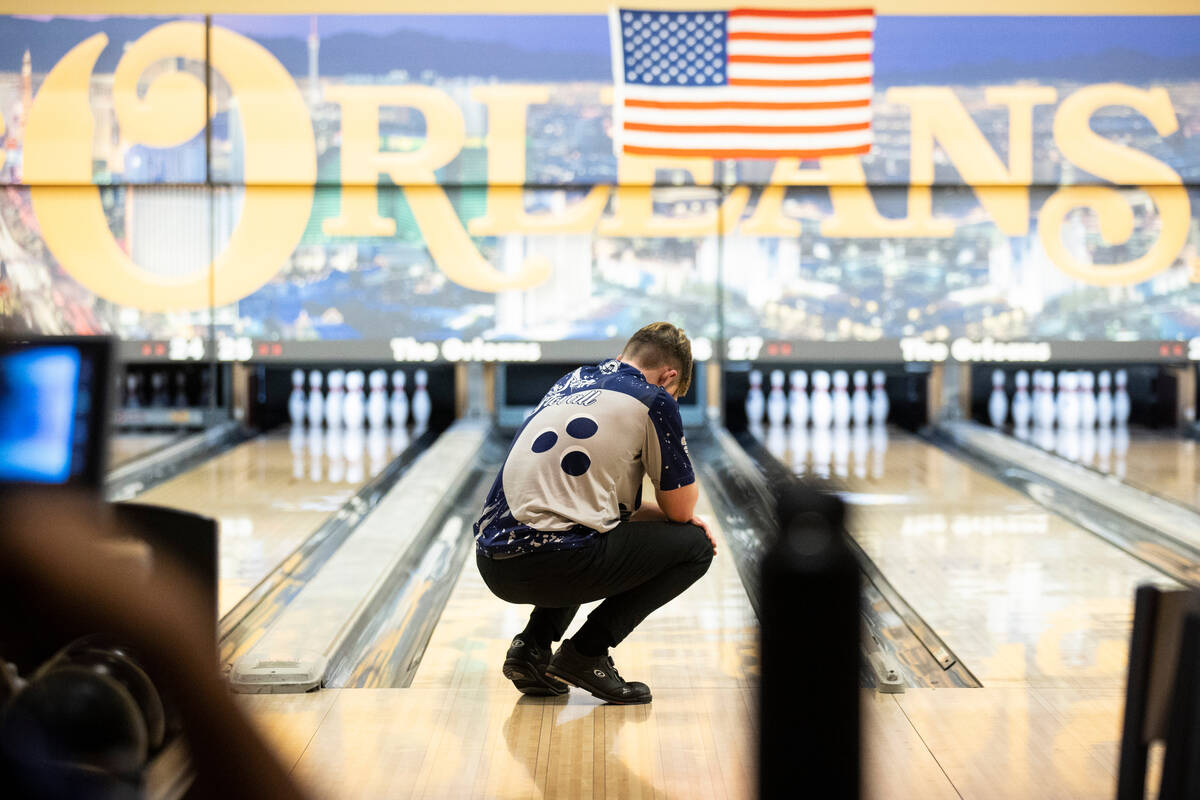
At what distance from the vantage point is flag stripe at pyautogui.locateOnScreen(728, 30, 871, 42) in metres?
5.96

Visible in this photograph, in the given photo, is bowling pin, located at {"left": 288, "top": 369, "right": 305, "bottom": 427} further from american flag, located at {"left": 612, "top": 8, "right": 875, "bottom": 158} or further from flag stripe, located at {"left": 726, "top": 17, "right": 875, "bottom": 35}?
flag stripe, located at {"left": 726, "top": 17, "right": 875, "bottom": 35}

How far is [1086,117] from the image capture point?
20.6ft

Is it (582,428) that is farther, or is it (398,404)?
(398,404)

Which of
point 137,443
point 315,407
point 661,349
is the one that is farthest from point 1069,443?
point 137,443

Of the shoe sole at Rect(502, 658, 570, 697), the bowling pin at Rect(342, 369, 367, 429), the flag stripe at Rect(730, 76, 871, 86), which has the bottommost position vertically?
the shoe sole at Rect(502, 658, 570, 697)

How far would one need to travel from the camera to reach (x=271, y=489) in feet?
17.1

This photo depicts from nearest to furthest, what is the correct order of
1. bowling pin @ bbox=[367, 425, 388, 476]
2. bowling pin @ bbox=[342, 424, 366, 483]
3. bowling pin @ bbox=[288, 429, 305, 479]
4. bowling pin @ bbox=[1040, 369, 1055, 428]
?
bowling pin @ bbox=[342, 424, 366, 483] → bowling pin @ bbox=[288, 429, 305, 479] → bowling pin @ bbox=[367, 425, 388, 476] → bowling pin @ bbox=[1040, 369, 1055, 428]

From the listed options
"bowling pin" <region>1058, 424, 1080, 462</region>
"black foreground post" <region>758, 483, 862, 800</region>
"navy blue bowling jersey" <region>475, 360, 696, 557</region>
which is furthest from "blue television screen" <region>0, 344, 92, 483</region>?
"bowling pin" <region>1058, 424, 1080, 462</region>

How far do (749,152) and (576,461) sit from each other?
404cm

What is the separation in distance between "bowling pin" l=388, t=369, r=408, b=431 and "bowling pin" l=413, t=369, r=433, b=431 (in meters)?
0.06

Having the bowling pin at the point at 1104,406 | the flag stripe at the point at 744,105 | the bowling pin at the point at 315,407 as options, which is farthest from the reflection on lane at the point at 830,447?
the bowling pin at the point at 315,407

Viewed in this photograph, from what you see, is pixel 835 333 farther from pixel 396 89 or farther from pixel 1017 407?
pixel 396 89

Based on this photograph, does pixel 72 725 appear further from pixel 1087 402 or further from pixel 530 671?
pixel 1087 402

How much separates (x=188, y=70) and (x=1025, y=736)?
5.48 m
